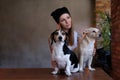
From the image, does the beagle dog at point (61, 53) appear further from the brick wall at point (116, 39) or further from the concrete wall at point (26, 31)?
the concrete wall at point (26, 31)

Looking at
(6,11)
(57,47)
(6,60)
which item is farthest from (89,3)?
(57,47)

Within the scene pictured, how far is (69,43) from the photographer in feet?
6.53

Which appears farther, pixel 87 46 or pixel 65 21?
pixel 65 21

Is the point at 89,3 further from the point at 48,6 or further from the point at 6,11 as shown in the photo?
the point at 6,11

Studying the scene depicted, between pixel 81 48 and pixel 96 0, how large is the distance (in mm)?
2961

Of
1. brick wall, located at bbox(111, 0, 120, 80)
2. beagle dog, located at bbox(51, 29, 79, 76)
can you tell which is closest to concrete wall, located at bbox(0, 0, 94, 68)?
brick wall, located at bbox(111, 0, 120, 80)

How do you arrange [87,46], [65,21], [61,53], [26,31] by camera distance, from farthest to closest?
1. [26,31]
2. [65,21]
3. [87,46]
4. [61,53]

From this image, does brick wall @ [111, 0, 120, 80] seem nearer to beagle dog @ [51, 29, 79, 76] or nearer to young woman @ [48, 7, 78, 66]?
young woman @ [48, 7, 78, 66]

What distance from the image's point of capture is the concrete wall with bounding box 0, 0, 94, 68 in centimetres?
527

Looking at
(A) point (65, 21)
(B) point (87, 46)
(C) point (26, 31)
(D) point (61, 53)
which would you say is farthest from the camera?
(C) point (26, 31)

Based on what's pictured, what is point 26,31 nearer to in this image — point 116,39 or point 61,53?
point 116,39

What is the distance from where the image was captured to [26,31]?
17.4 ft

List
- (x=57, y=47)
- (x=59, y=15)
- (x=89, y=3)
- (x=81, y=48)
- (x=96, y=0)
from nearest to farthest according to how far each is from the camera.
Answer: (x=57, y=47) < (x=81, y=48) < (x=59, y=15) < (x=96, y=0) < (x=89, y=3)

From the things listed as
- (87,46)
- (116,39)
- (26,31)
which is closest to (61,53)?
(87,46)
